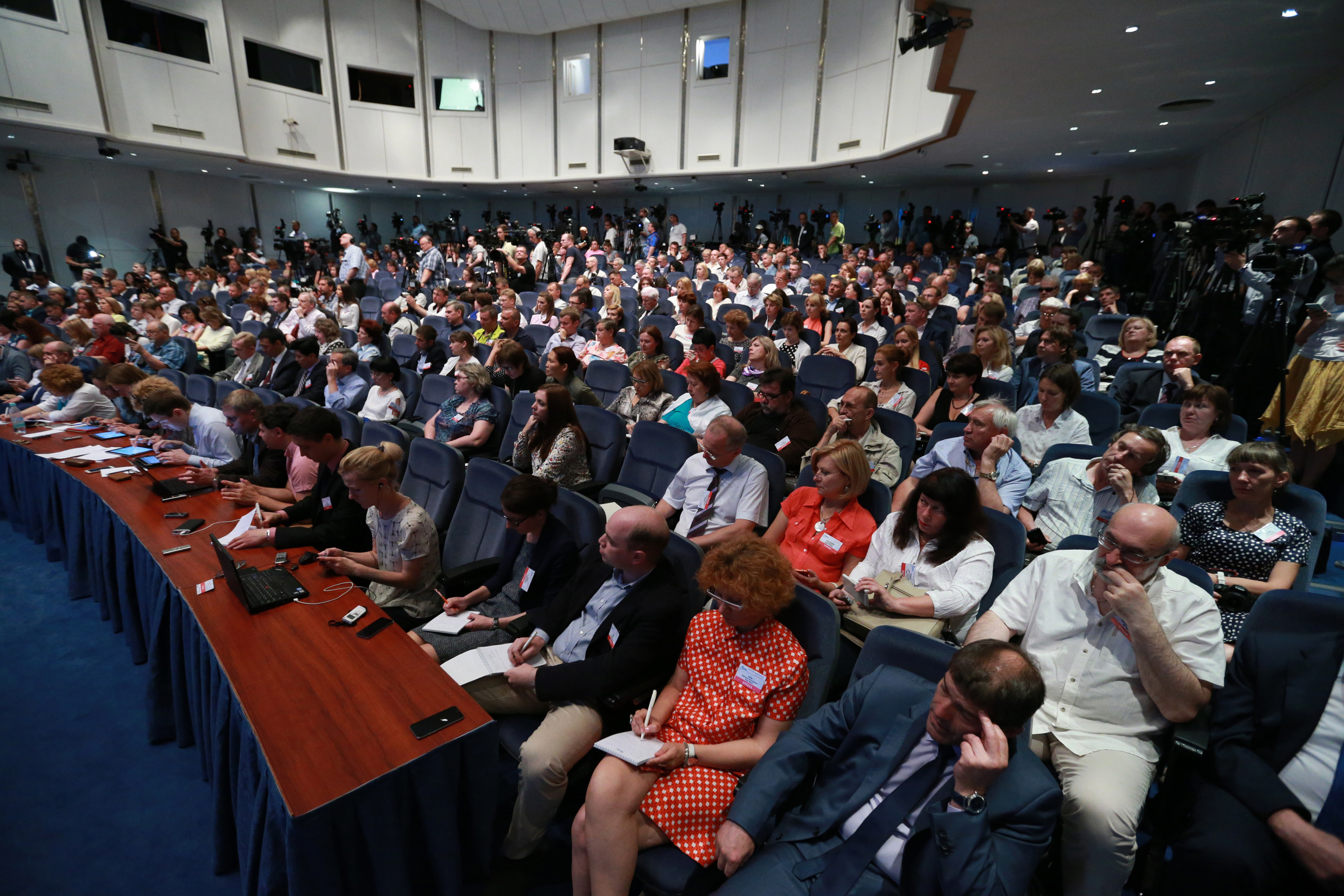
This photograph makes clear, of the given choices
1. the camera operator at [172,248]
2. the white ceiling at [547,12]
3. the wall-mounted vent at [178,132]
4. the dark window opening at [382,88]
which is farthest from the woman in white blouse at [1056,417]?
the dark window opening at [382,88]

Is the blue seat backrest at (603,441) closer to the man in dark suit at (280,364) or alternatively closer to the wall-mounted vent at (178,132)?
the man in dark suit at (280,364)

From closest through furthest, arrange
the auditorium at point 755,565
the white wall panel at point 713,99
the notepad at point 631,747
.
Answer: the auditorium at point 755,565, the notepad at point 631,747, the white wall panel at point 713,99

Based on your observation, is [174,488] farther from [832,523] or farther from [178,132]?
[178,132]

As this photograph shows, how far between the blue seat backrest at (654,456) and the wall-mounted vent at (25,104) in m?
13.6

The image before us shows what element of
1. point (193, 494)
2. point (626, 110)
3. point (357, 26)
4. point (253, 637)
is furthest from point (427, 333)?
point (357, 26)

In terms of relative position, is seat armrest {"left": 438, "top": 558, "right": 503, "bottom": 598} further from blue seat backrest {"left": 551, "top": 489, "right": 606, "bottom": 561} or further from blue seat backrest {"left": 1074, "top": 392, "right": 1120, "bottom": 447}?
blue seat backrest {"left": 1074, "top": 392, "right": 1120, "bottom": 447}

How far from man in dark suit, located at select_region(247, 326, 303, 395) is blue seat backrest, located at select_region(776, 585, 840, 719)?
546 cm

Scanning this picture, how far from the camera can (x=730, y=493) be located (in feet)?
9.55

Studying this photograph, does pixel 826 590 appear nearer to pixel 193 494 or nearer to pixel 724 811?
pixel 724 811

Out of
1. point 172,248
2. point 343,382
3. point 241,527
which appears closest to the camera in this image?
point 241,527

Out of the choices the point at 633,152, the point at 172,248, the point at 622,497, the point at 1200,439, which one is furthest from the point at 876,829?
the point at 172,248

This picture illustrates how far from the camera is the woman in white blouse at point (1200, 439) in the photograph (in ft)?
9.40

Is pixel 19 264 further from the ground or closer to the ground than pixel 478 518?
further from the ground

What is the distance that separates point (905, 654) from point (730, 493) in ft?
4.30
